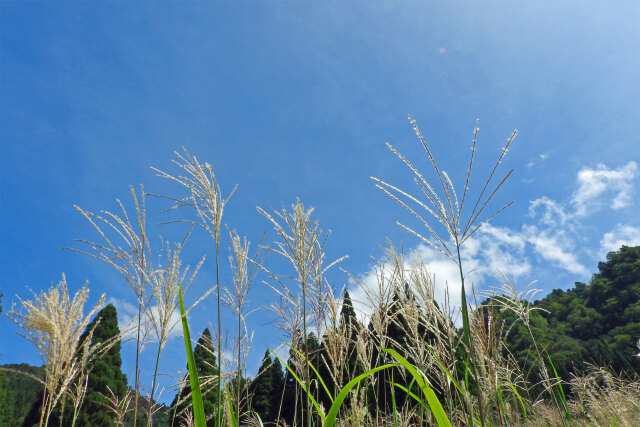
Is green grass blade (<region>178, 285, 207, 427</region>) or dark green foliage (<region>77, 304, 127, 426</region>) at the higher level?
dark green foliage (<region>77, 304, 127, 426</region>)

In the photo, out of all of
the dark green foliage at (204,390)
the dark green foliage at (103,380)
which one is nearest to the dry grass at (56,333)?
the dark green foliage at (204,390)

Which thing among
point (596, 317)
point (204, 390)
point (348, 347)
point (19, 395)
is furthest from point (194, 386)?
point (596, 317)

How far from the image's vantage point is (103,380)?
51.6 ft

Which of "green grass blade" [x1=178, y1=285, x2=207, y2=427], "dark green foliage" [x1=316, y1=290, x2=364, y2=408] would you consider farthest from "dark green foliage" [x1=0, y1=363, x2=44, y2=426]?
"green grass blade" [x1=178, y1=285, x2=207, y2=427]

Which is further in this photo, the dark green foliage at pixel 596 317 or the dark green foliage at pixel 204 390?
the dark green foliage at pixel 596 317

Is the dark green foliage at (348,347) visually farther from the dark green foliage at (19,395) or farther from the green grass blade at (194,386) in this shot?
the dark green foliage at (19,395)

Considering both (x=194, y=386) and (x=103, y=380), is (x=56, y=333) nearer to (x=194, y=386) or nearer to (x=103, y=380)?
(x=194, y=386)

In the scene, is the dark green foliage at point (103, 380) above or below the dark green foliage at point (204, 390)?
above

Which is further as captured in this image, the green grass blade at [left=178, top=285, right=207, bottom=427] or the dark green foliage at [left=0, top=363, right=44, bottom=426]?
the dark green foliage at [left=0, top=363, right=44, bottom=426]

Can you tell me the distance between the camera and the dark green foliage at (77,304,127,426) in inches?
589

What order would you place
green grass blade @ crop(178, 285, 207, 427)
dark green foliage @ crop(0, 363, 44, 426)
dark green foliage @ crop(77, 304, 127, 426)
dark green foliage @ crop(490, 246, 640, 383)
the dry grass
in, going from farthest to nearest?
dark green foliage @ crop(490, 246, 640, 383) < dark green foliage @ crop(0, 363, 44, 426) < dark green foliage @ crop(77, 304, 127, 426) < the dry grass < green grass blade @ crop(178, 285, 207, 427)

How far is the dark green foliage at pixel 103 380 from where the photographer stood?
49.1 ft

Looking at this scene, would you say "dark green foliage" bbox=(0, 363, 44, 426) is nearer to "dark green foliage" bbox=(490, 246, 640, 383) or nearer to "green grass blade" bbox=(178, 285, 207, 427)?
"green grass blade" bbox=(178, 285, 207, 427)

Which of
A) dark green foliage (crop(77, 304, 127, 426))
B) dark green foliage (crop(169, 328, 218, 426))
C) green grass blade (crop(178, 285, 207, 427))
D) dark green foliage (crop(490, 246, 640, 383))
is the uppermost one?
dark green foliage (crop(490, 246, 640, 383))
